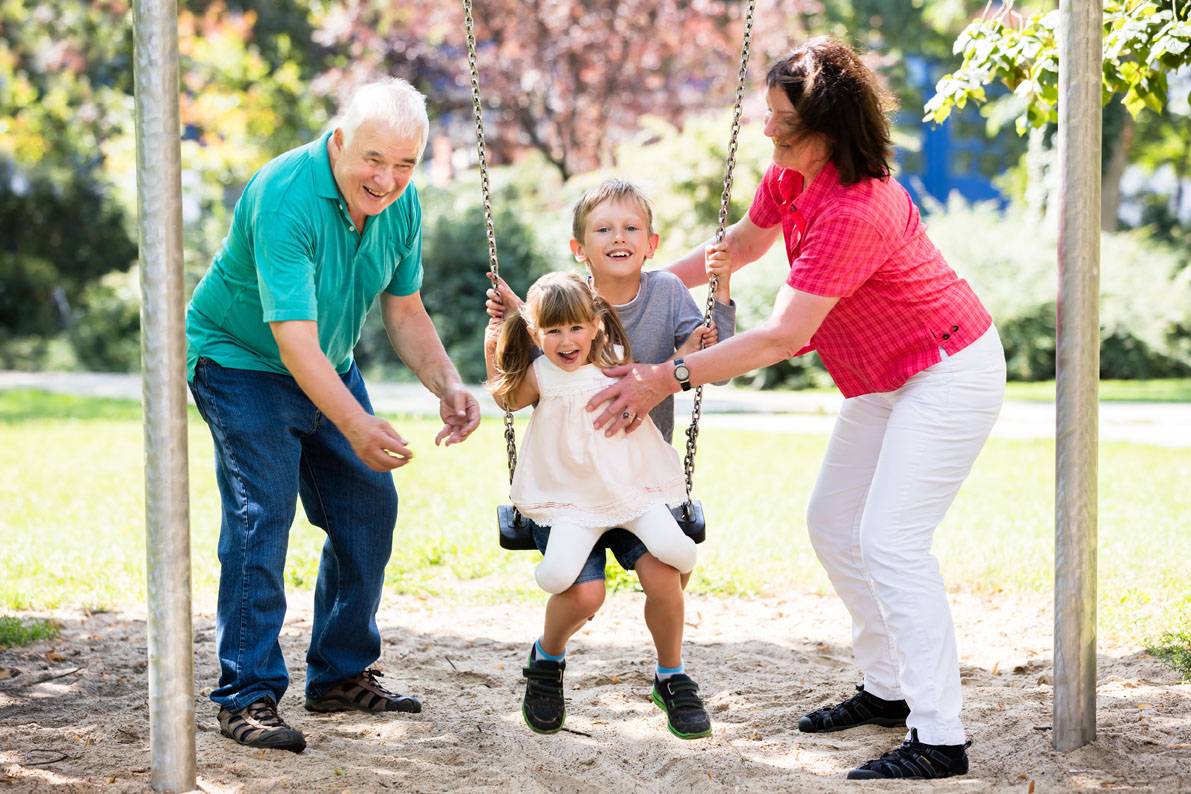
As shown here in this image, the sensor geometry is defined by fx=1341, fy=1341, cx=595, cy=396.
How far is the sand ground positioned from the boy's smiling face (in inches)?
56.9

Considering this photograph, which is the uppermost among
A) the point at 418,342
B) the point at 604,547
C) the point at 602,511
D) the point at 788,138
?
the point at 788,138

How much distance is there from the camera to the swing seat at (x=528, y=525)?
3.86 metres

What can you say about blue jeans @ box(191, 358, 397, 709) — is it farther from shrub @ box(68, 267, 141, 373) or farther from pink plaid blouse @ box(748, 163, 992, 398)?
shrub @ box(68, 267, 141, 373)

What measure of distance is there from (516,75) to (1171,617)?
14.7m

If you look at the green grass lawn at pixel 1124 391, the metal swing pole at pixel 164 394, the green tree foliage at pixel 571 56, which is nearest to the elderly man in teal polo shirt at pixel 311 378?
the metal swing pole at pixel 164 394

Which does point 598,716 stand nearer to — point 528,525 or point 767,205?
point 528,525

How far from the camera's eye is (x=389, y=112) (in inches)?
140

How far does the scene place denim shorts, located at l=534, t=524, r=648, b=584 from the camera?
386 cm

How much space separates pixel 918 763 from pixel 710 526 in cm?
408

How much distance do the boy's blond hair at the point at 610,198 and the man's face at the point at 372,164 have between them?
0.54 m

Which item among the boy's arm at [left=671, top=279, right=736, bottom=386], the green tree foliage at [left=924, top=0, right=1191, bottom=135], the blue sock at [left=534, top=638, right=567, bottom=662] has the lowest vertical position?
the blue sock at [left=534, top=638, right=567, bottom=662]

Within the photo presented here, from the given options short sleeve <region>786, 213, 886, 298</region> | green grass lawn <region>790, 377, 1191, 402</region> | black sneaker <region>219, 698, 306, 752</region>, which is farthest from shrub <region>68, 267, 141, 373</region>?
short sleeve <region>786, 213, 886, 298</region>

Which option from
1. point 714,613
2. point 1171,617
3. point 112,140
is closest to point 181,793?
point 714,613

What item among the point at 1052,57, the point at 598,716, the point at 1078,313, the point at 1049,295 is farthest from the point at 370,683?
the point at 1049,295
